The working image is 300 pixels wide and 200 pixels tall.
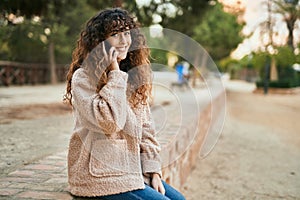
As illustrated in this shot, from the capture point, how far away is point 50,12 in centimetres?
709

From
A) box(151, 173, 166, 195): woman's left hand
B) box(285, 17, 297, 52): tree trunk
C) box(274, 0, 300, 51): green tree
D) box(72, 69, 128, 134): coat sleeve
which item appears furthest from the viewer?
box(285, 17, 297, 52): tree trunk

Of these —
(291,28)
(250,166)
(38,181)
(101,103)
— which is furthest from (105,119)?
(291,28)

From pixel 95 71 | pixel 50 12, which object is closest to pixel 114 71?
pixel 95 71

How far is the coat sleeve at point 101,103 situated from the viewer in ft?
4.42

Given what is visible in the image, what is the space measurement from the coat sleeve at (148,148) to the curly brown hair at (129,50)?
0.09 meters

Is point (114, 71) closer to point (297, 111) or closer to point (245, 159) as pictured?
point (245, 159)

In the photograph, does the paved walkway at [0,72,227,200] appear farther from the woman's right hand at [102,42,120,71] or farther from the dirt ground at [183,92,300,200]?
the dirt ground at [183,92,300,200]

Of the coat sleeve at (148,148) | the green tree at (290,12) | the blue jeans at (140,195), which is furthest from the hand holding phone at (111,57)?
the green tree at (290,12)

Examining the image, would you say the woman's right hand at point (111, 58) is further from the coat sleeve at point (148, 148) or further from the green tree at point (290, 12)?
the green tree at point (290, 12)

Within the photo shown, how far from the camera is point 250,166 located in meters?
4.44

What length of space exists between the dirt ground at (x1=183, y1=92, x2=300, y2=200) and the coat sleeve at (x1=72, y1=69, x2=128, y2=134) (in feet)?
7.20

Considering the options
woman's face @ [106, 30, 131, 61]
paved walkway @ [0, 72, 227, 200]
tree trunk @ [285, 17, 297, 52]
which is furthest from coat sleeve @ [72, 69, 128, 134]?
tree trunk @ [285, 17, 297, 52]

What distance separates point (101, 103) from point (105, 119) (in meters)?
0.06

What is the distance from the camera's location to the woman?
1.38 meters
